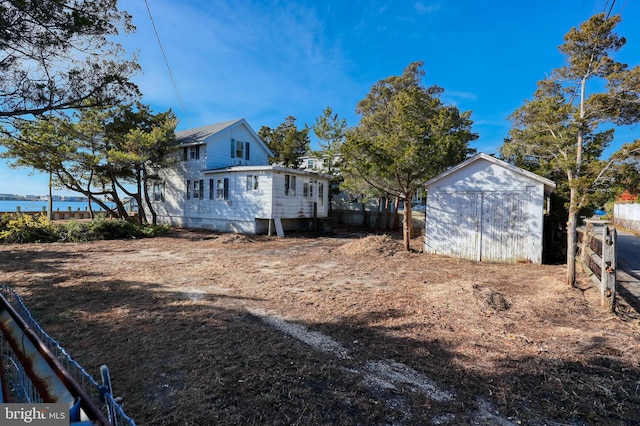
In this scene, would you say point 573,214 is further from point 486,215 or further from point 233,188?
point 233,188

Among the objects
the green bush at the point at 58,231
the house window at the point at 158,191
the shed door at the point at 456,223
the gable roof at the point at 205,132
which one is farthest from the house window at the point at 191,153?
the shed door at the point at 456,223

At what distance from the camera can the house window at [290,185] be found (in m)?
17.3

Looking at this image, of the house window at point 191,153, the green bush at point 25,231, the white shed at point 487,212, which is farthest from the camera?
the house window at point 191,153

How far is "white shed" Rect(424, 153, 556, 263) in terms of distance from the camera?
9508 millimetres

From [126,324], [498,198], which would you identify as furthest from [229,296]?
[498,198]

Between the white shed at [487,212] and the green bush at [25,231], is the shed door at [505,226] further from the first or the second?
the green bush at [25,231]

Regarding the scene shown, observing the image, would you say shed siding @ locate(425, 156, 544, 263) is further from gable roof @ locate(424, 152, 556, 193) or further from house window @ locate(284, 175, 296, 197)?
house window @ locate(284, 175, 296, 197)

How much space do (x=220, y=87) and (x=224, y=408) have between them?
1496cm

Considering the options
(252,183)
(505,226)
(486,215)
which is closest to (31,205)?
(252,183)

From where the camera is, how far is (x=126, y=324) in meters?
4.50

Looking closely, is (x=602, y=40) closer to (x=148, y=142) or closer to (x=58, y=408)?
(x=58, y=408)

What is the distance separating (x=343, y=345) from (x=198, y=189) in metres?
17.4

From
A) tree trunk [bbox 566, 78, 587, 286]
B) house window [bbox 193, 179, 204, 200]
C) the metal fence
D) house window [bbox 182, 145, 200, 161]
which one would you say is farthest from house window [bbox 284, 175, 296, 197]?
the metal fence

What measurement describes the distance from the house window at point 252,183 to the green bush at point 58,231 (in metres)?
5.46
